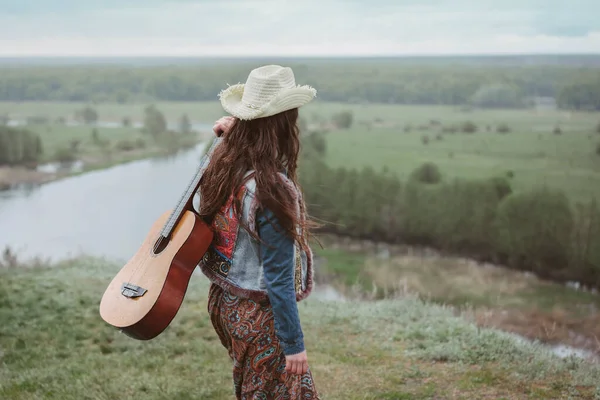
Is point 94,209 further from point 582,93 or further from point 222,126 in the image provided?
point 222,126

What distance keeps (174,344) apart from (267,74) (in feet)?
12.2

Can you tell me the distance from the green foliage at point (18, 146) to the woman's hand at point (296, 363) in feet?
46.3

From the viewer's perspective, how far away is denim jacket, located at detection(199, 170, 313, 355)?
243cm

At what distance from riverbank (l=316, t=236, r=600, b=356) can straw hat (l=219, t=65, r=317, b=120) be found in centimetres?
661

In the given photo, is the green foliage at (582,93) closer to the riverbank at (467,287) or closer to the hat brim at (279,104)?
the riverbank at (467,287)

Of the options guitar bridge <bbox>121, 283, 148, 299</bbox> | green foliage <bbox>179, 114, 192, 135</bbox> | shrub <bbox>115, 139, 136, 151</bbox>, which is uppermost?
guitar bridge <bbox>121, 283, 148, 299</bbox>

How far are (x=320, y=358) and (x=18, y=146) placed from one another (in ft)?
39.1

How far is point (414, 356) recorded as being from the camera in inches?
214

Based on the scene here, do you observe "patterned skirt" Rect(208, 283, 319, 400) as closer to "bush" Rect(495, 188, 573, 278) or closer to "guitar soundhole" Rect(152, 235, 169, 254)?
"guitar soundhole" Rect(152, 235, 169, 254)

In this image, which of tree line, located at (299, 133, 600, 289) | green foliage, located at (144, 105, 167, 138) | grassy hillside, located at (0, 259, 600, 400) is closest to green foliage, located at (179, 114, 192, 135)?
green foliage, located at (144, 105, 167, 138)

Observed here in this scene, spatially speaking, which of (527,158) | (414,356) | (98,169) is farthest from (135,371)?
(98,169)

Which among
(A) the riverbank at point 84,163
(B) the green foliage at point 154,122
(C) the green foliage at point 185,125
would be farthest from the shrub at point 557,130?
(B) the green foliage at point 154,122

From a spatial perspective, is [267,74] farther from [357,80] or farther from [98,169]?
[357,80]

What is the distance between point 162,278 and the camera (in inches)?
103
